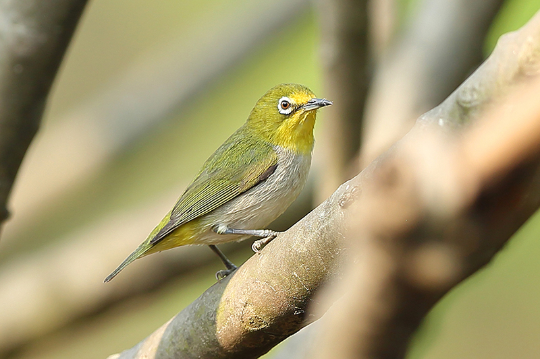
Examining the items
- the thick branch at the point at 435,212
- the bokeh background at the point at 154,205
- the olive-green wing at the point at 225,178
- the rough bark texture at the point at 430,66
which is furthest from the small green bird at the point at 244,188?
the thick branch at the point at 435,212

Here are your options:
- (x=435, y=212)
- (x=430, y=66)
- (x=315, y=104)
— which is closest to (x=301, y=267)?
(x=435, y=212)

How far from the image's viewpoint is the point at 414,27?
5629 mm

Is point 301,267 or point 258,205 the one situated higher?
point 258,205

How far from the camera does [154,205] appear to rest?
6.06 m

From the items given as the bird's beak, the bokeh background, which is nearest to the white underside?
the bird's beak

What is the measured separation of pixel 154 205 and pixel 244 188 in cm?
254

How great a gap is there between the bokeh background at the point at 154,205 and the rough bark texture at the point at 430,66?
0.40m

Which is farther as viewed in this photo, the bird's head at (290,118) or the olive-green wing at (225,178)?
the bird's head at (290,118)

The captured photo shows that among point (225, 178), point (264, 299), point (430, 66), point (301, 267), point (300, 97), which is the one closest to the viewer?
point (301, 267)

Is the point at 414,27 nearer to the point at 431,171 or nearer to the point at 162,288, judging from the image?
the point at 162,288

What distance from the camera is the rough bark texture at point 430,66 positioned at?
4.88 metres

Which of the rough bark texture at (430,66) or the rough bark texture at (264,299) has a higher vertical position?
the rough bark texture at (430,66)

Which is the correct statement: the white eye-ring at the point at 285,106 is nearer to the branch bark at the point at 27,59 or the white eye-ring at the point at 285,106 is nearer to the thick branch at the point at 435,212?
the branch bark at the point at 27,59

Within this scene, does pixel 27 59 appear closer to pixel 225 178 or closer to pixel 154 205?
pixel 225 178
